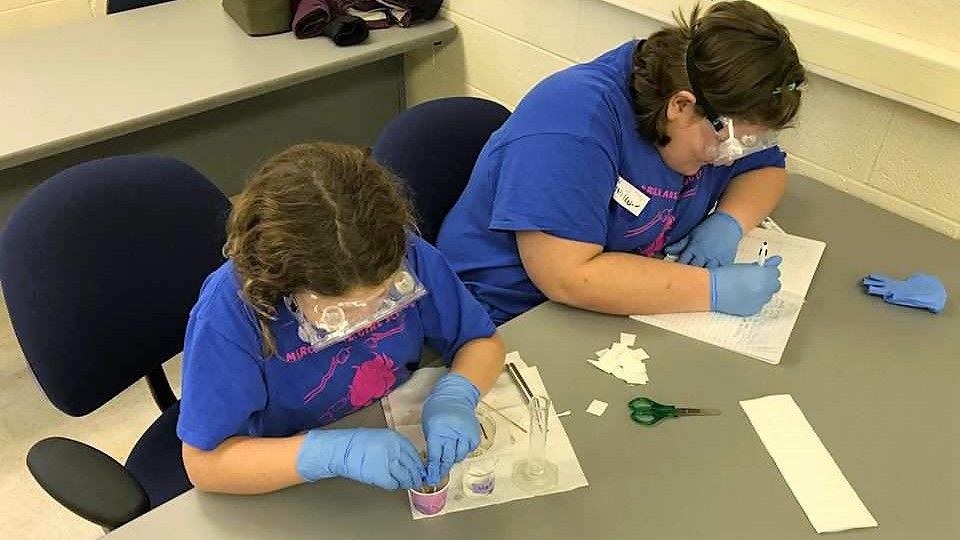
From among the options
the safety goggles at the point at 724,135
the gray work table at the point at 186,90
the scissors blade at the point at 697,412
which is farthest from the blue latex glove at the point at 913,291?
the gray work table at the point at 186,90

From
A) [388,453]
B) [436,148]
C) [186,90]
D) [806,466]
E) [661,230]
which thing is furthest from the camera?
[186,90]

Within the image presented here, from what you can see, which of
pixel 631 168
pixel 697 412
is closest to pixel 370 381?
pixel 697 412

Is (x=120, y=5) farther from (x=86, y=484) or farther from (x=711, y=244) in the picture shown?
(x=711, y=244)

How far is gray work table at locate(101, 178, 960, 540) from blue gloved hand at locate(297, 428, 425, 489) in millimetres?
47

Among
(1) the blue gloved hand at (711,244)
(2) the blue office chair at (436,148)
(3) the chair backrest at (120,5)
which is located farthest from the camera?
(3) the chair backrest at (120,5)

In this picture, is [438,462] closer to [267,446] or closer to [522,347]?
[267,446]

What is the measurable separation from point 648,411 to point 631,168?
44 centimetres

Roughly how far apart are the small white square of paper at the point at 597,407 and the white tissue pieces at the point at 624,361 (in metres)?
0.06

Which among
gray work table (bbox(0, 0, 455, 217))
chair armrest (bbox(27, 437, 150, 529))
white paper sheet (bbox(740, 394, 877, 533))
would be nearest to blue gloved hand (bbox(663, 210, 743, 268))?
white paper sheet (bbox(740, 394, 877, 533))

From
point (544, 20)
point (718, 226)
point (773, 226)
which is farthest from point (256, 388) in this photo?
point (544, 20)

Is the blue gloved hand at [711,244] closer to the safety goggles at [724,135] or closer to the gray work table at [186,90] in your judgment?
the safety goggles at [724,135]

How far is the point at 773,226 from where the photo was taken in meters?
1.55

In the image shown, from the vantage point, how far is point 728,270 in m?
1.30

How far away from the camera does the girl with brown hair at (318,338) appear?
0.86 meters
